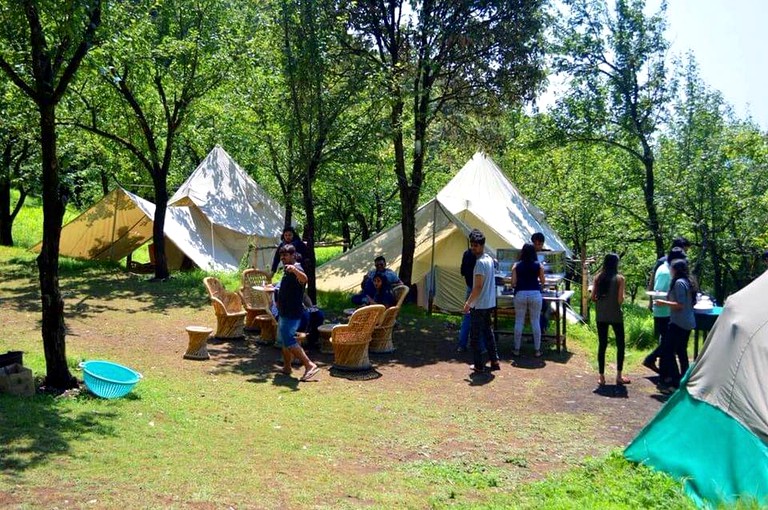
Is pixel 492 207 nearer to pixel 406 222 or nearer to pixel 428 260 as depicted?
pixel 428 260

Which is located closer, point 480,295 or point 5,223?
point 480,295

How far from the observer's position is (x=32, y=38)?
6.66 meters

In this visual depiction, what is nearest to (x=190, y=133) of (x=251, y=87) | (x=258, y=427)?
(x=251, y=87)

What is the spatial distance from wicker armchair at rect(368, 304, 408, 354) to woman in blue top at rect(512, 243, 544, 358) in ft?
5.60

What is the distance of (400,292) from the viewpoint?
32.5ft

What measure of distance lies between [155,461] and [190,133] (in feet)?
44.3

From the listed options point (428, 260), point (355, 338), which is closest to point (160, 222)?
→ point (428, 260)

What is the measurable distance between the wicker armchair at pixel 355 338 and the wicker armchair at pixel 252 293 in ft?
7.70

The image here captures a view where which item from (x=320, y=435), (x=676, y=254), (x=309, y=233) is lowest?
(x=320, y=435)

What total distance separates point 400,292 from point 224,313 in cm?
266

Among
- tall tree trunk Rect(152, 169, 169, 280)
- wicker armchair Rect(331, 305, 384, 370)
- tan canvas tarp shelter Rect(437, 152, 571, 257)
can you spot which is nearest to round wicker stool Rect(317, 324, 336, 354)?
wicker armchair Rect(331, 305, 384, 370)

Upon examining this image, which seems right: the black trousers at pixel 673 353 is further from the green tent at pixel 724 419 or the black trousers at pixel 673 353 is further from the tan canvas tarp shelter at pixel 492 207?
the tan canvas tarp shelter at pixel 492 207

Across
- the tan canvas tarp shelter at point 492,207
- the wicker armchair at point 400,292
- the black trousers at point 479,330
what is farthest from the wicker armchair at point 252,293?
the tan canvas tarp shelter at point 492,207

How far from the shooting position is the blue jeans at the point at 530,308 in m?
9.80
